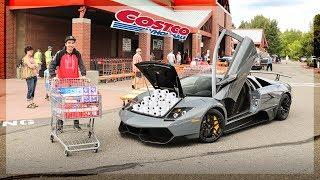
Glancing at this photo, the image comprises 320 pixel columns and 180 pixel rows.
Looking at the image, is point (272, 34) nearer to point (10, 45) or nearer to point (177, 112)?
point (10, 45)

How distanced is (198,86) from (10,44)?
1514cm

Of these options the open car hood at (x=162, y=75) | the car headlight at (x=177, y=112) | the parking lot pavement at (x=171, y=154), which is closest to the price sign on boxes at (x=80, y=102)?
the parking lot pavement at (x=171, y=154)

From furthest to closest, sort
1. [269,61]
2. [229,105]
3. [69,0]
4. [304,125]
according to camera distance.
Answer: [269,61]
[69,0]
[304,125]
[229,105]

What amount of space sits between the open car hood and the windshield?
357 mm

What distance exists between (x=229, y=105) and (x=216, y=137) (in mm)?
849

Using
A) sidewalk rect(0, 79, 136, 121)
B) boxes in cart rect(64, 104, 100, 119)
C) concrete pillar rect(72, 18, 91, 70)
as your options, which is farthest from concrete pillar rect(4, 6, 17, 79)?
boxes in cart rect(64, 104, 100, 119)

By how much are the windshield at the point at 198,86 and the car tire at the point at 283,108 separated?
7.10 feet

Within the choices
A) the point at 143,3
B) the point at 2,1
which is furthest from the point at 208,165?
the point at 143,3

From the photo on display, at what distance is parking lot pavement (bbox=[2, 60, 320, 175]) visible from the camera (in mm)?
6242

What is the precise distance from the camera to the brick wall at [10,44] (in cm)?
2141

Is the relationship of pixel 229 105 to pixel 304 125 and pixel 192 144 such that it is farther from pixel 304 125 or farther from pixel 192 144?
pixel 304 125

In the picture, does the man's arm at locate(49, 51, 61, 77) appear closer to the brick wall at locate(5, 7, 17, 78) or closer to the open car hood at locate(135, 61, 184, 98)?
the open car hood at locate(135, 61, 184, 98)

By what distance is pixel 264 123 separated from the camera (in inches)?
389

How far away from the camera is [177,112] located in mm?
7578
